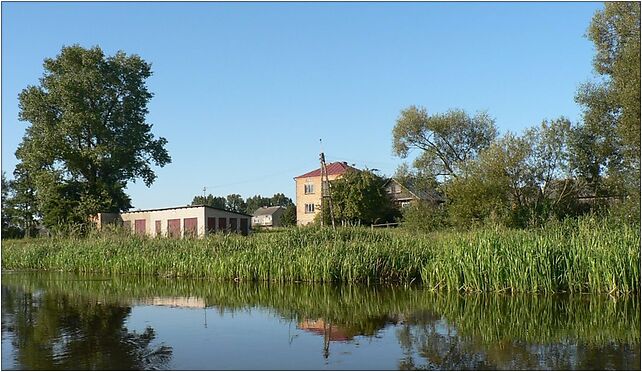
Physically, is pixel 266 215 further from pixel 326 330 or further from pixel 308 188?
pixel 326 330

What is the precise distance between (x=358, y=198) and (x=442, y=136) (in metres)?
7.85

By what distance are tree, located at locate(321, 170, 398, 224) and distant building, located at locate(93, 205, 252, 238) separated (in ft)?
25.7

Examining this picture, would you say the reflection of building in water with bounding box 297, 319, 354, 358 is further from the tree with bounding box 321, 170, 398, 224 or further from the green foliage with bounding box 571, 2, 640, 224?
the tree with bounding box 321, 170, 398, 224

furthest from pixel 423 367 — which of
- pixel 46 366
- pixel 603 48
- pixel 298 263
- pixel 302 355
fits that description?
pixel 603 48

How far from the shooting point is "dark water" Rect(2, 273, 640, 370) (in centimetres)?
870

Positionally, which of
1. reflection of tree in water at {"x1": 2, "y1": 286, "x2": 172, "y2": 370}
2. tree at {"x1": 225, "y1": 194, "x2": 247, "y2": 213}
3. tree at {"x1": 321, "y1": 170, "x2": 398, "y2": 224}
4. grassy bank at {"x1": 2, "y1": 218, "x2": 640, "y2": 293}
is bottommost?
reflection of tree in water at {"x1": 2, "y1": 286, "x2": 172, "y2": 370}

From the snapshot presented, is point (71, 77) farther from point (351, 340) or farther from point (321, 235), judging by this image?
point (351, 340)

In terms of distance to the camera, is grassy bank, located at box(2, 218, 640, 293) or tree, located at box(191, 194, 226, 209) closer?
grassy bank, located at box(2, 218, 640, 293)

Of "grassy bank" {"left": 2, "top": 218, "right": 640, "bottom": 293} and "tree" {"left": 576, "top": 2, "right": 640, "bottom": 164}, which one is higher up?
"tree" {"left": 576, "top": 2, "right": 640, "bottom": 164}

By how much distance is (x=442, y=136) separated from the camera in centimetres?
4762

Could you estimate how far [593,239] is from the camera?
1484 cm

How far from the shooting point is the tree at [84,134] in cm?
4175

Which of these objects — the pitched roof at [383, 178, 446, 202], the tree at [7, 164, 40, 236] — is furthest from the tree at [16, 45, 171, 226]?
the pitched roof at [383, 178, 446, 202]

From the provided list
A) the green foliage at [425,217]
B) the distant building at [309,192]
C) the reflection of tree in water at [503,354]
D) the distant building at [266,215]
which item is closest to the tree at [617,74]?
the green foliage at [425,217]
